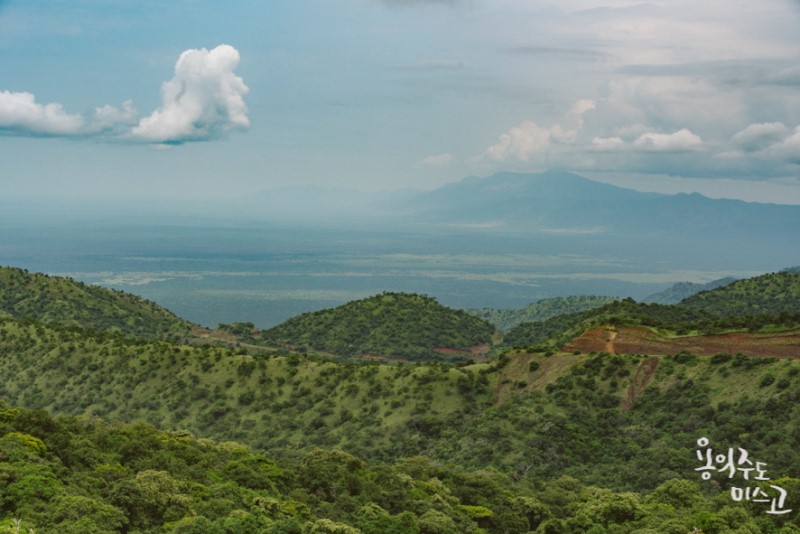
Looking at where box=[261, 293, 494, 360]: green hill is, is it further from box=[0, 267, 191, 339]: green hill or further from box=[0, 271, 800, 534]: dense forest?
box=[0, 271, 800, 534]: dense forest

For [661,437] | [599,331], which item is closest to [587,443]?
[661,437]

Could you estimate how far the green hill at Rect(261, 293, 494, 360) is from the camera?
96.4 metres

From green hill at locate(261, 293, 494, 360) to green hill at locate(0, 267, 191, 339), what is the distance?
14.5 m

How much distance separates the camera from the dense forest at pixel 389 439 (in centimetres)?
2794

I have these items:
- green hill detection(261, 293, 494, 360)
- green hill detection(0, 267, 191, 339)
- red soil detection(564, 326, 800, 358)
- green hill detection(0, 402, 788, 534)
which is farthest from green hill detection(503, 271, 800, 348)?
green hill detection(0, 267, 191, 339)

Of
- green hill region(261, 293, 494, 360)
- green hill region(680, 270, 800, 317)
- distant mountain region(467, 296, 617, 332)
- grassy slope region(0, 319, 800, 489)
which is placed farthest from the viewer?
distant mountain region(467, 296, 617, 332)

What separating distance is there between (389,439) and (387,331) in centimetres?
4739

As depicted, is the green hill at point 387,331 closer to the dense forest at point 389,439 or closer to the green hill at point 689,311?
the green hill at point 689,311

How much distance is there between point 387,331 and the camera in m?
100

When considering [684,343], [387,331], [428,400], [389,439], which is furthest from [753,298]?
[389,439]

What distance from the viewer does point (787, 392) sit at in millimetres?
42344

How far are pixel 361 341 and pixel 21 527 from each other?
76.6m

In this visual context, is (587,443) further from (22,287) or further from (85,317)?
(22,287)

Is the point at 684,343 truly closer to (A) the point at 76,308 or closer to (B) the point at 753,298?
(B) the point at 753,298
